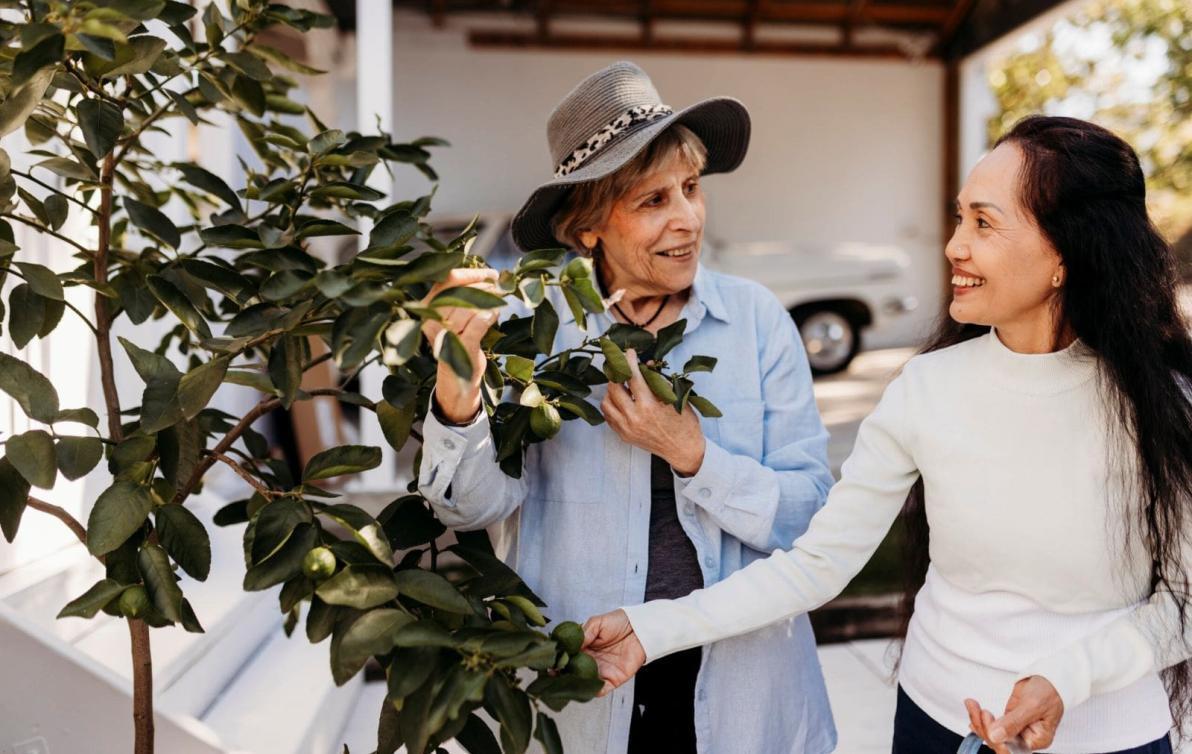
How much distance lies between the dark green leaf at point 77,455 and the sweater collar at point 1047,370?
111cm

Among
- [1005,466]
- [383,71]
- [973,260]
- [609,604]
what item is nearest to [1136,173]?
[973,260]

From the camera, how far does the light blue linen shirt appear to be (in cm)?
150

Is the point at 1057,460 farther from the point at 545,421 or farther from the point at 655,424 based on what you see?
the point at 545,421

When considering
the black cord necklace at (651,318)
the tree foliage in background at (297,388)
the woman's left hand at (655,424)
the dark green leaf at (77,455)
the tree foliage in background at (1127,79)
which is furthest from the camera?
the tree foliage in background at (1127,79)

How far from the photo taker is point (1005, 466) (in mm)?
1267

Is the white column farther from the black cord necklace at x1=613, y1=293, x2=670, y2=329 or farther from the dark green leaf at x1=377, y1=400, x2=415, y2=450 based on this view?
the dark green leaf at x1=377, y1=400, x2=415, y2=450

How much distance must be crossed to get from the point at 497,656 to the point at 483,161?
9.56 metres

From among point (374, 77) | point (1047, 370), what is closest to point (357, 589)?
point (1047, 370)

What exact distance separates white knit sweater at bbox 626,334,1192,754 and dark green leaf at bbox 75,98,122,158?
0.91 meters

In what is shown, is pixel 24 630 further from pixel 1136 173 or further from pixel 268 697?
pixel 1136 173

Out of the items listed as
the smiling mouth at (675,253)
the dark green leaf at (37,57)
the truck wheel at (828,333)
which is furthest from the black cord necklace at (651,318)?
the truck wheel at (828,333)

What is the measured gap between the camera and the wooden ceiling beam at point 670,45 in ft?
33.3

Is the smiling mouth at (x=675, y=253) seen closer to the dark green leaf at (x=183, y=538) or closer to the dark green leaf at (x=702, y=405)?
the dark green leaf at (x=702, y=405)

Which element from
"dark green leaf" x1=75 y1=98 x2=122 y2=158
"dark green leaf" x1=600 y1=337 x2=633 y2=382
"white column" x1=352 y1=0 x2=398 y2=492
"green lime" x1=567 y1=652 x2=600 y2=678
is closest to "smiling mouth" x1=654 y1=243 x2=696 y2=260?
"dark green leaf" x1=600 y1=337 x2=633 y2=382
